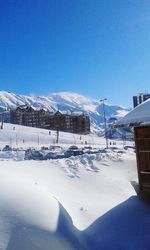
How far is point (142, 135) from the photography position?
425 inches

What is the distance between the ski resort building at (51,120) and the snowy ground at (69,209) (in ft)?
390

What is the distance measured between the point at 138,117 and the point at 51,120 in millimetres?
133154

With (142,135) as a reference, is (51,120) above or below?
above

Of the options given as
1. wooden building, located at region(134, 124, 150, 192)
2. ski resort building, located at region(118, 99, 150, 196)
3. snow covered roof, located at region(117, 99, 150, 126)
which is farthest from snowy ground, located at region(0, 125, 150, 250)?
snow covered roof, located at region(117, 99, 150, 126)

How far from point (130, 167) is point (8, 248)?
9886 millimetres

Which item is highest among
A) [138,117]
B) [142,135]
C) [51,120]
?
[51,120]

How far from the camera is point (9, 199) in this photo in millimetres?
7766

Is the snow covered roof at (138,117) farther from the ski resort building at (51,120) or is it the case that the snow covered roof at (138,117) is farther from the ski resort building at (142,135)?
the ski resort building at (51,120)

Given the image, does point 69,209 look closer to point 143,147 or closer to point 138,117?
point 138,117

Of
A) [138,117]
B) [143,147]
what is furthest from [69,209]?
[143,147]

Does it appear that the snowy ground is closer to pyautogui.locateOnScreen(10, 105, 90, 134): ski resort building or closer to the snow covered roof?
the snow covered roof

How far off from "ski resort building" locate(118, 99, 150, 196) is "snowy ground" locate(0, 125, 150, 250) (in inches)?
26.6

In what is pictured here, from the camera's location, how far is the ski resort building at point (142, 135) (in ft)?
32.7

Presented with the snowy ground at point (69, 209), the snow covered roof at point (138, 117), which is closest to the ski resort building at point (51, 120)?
the snowy ground at point (69, 209)
